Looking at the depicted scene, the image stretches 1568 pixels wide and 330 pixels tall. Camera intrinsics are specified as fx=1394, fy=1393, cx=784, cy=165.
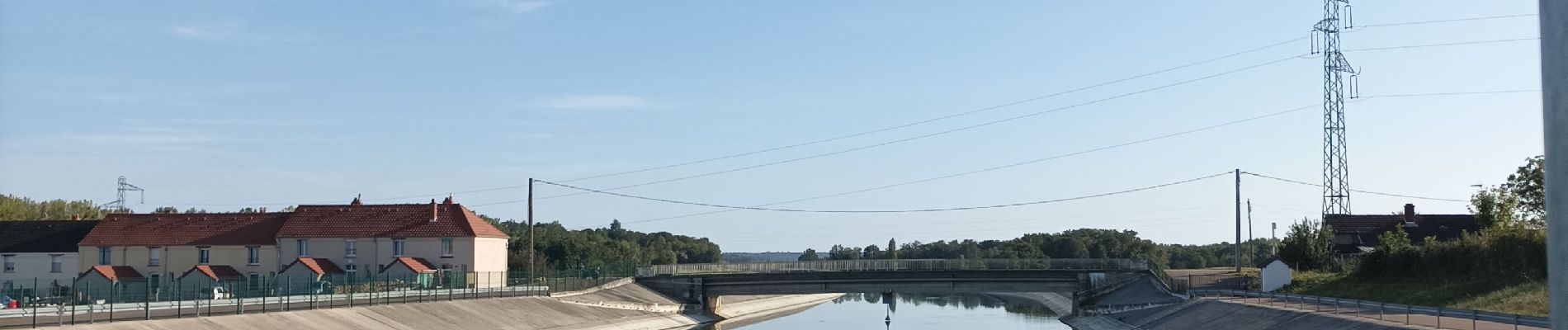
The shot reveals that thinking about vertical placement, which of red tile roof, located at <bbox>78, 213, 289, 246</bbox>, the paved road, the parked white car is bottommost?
the paved road

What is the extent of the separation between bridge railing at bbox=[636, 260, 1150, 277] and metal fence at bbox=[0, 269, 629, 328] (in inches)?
813

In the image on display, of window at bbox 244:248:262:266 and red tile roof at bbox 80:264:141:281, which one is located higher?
window at bbox 244:248:262:266

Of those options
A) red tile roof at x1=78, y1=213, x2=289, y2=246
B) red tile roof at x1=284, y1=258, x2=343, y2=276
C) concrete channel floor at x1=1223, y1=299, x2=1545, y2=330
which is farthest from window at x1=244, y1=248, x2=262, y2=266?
concrete channel floor at x1=1223, y1=299, x2=1545, y2=330

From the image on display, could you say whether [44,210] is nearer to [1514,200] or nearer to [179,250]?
[179,250]

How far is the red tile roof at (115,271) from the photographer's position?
91250 millimetres

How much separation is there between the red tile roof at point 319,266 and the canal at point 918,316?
25618 millimetres

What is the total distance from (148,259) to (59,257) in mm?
7461

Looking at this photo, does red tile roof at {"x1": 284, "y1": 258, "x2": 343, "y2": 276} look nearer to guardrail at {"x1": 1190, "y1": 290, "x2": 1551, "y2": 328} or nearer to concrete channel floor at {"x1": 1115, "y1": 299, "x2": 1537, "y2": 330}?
concrete channel floor at {"x1": 1115, "y1": 299, "x2": 1537, "y2": 330}

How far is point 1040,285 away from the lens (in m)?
96.9

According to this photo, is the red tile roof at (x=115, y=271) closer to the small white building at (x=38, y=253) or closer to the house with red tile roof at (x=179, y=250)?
the house with red tile roof at (x=179, y=250)

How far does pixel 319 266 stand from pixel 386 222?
7165 millimetres

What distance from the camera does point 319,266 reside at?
93750 millimetres

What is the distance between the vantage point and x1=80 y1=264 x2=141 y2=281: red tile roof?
91.2 metres

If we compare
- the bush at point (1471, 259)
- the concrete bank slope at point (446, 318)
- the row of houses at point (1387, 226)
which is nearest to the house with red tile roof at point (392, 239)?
the concrete bank slope at point (446, 318)
